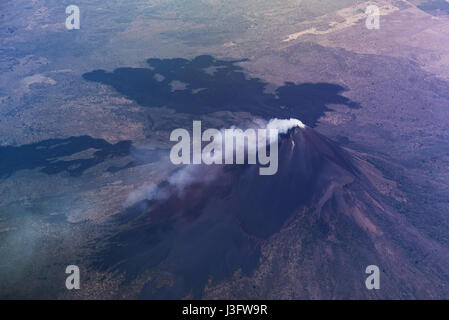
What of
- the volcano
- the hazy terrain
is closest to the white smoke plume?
the volcano

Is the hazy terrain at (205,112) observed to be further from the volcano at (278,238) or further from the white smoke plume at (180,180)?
the white smoke plume at (180,180)

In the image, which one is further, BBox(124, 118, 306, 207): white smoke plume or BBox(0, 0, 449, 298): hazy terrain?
BBox(124, 118, 306, 207): white smoke plume

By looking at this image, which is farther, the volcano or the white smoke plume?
the white smoke plume

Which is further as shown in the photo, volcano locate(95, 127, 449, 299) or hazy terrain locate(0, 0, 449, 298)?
hazy terrain locate(0, 0, 449, 298)

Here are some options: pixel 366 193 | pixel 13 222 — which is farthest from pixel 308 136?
pixel 13 222

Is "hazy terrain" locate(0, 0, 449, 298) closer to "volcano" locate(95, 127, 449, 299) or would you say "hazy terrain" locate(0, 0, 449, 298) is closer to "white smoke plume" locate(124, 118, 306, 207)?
"volcano" locate(95, 127, 449, 299)

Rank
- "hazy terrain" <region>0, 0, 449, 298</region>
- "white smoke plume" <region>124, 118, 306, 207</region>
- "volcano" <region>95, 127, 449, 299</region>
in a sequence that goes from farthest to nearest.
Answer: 1. "white smoke plume" <region>124, 118, 306, 207</region>
2. "hazy terrain" <region>0, 0, 449, 298</region>
3. "volcano" <region>95, 127, 449, 299</region>

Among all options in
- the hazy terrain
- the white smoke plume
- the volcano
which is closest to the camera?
the volcano

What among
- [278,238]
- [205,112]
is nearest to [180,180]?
[278,238]

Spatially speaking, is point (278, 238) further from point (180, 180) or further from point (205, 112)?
point (205, 112)
